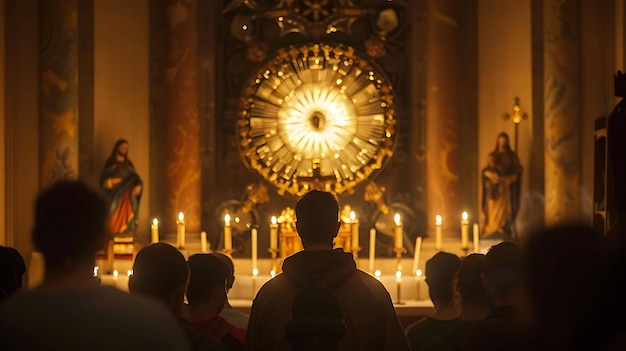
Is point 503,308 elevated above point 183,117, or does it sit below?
below

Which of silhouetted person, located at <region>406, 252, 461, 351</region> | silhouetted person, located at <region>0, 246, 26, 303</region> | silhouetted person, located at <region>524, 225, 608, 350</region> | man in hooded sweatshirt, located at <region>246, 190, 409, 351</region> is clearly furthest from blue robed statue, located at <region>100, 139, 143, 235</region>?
silhouetted person, located at <region>524, 225, 608, 350</region>

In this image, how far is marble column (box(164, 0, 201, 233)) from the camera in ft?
41.5

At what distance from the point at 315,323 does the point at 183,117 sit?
10.1 m

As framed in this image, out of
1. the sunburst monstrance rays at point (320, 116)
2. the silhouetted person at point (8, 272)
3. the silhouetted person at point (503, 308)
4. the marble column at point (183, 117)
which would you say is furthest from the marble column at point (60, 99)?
the silhouetted person at point (503, 308)

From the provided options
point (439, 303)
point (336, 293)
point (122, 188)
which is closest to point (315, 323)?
point (336, 293)

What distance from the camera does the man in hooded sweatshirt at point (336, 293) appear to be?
3.94 m

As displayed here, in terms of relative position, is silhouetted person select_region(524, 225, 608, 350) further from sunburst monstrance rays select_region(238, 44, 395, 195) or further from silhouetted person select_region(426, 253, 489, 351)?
sunburst monstrance rays select_region(238, 44, 395, 195)

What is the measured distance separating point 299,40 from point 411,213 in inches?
92.3

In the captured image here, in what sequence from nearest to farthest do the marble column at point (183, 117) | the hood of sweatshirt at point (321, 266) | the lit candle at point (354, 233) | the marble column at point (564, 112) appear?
the hood of sweatshirt at point (321, 266)
the lit candle at point (354, 233)
the marble column at point (564, 112)
the marble column at point (183, 117)

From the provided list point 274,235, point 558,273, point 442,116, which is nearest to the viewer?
point 558,273

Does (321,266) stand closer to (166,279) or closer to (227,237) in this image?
(166,279)

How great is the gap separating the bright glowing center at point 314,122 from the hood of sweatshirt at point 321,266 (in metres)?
8.82

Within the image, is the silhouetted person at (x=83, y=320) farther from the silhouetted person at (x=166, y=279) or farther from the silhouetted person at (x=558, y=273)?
the silhouetted person at (x=166, y=279)

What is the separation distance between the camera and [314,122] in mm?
12742
